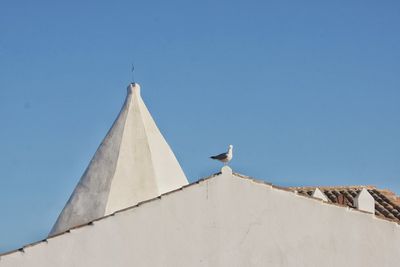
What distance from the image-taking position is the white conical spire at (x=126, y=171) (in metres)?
16.3

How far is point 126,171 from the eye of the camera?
16719 millimetres

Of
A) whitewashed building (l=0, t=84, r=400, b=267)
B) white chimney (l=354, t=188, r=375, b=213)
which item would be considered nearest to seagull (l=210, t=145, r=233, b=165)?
whitewashed building (l=0, t=84, r=400, b=267)

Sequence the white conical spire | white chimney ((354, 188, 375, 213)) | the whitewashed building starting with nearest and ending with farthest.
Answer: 1. the whitewashed building
2. white chimney ((354, 188, 375, 213))
3. the white conical spire

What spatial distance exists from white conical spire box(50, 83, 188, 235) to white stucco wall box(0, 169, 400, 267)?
138 inches

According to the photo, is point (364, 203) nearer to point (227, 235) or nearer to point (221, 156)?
point (227, 235)

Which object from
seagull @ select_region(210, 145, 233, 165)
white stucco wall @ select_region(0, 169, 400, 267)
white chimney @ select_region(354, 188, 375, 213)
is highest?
white chimney @ select_region(354, 188, 375, 213)

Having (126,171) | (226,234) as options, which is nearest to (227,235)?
(226,234)

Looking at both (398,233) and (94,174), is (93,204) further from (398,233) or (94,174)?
(398,233)

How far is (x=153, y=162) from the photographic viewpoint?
16953mm

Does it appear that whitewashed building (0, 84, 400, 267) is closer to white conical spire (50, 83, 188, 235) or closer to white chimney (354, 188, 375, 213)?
white chimney (354, 188, 375, 213)

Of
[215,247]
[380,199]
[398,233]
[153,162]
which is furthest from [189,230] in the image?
[380,199]

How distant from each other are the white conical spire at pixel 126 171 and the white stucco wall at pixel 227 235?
11.5ft

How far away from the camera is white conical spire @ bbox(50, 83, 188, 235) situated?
53.5 feet

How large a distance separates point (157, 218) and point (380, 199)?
743 centimetres
